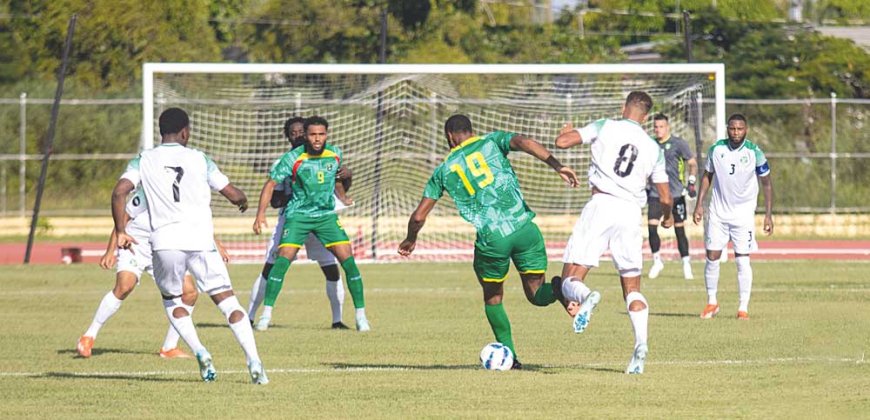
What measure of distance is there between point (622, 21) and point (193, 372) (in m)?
46.3

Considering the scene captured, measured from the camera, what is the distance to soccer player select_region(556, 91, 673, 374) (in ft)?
37.6

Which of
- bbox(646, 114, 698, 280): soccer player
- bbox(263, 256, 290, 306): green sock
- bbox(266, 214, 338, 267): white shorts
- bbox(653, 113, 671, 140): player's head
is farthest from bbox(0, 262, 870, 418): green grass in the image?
bbox(653, 113, 671, 140): player's head

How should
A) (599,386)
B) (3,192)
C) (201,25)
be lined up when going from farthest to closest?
(201,25) → (3,192) → (599,386)

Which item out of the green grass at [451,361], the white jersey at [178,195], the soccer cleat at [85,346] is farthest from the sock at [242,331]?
the soccer cleat at [85,346]

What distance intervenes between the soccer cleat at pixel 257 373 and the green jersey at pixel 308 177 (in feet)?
15.9

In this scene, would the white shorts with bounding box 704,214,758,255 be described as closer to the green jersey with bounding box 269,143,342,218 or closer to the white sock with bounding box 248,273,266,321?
the green jersey with bounding box 269,143,342,218

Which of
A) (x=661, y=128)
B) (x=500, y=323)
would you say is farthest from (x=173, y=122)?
(x=661, y=128)

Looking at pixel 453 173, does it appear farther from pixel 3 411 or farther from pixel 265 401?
pixel 3 411

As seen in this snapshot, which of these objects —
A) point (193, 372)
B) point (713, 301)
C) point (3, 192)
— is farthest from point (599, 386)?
point (3, 192)

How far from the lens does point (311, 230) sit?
51.3ft

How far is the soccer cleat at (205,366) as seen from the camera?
11.1m

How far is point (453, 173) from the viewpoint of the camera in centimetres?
1154

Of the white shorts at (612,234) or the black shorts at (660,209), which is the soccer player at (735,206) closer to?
the white shorts at (612,234)

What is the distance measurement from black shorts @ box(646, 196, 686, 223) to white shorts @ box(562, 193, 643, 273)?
10341mm
